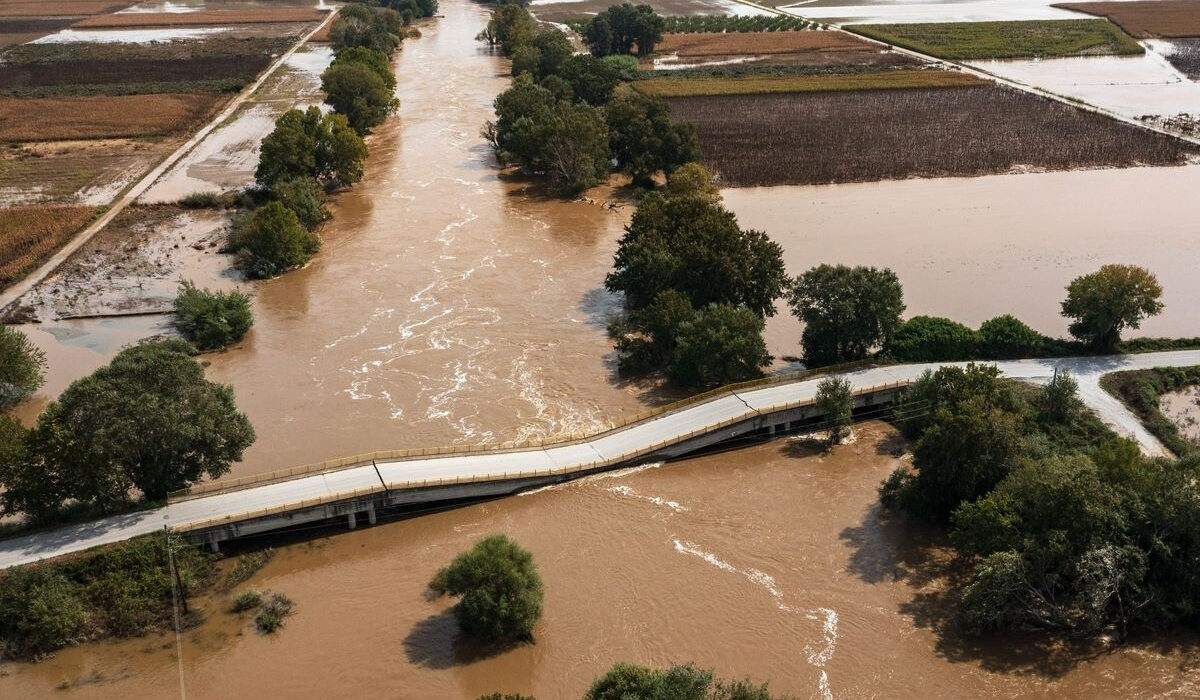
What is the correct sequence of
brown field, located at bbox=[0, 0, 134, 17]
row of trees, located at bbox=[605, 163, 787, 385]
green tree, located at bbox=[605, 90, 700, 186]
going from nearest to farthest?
row of trees, located at bbox=[605, 163, 787, 385], green tree, located at bbox=[605, 90, 700, 186], brown field, located at bbox=[0, 0, 134, 17]

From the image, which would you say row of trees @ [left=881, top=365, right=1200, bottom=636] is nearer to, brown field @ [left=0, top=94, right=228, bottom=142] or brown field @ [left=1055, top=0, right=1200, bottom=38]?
brown field @ [left=0, top=94, right=228, bottom=142]

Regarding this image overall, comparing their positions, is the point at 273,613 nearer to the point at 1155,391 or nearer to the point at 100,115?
the point at 1155,391

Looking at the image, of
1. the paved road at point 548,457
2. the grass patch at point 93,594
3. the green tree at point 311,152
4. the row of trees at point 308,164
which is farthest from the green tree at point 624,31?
the grass patch at point 93,594

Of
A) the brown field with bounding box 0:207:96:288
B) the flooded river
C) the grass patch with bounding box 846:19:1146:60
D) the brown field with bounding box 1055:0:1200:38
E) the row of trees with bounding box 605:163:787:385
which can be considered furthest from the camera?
the brown field with bounding box 1055:0:1200:38

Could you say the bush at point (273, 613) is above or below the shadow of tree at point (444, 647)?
above

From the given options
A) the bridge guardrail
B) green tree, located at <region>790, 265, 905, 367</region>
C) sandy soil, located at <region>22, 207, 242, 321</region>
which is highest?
green tree, located at <region>790, 265, 905, 367</region>

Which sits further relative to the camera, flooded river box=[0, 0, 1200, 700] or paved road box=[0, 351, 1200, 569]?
paved road box=[0, 351, 1200, 569]

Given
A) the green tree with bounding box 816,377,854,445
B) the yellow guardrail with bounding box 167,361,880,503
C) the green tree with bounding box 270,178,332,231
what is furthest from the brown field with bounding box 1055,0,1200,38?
the green tree with bounding box 816,377,854,445

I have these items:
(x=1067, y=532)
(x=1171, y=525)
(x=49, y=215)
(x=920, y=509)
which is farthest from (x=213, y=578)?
(x=49, y=215)

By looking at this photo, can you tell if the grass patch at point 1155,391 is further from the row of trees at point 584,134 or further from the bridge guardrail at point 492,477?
the row of trees at point 584,134
